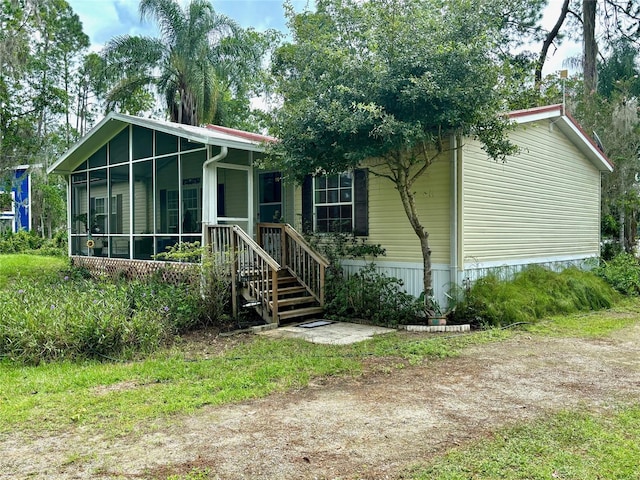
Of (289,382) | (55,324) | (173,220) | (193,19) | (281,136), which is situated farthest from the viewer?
(193,19)

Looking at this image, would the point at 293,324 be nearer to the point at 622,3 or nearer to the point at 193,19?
the point at 193,19

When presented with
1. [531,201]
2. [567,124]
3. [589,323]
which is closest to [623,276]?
[531,201]

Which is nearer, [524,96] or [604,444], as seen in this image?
[604,444]

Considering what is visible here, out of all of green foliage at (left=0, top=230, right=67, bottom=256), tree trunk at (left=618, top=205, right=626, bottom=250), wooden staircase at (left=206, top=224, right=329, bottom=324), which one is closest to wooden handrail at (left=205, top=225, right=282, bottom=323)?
wooden staircase at (left=206, top=224, right=329, bottom=324)

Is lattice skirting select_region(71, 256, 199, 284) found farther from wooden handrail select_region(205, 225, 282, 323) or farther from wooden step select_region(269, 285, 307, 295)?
wooden step select_region(269, 285, 307, 295)

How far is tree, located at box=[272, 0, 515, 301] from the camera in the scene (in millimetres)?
6941

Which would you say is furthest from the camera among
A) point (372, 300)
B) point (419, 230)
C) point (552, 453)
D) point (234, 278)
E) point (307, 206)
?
point (307, 206)

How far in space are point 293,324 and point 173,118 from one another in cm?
1494

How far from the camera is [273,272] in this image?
789 centimetres

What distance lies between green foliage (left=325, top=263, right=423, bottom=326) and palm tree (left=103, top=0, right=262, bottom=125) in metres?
13.0

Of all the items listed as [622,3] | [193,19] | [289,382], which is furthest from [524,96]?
[622,3]

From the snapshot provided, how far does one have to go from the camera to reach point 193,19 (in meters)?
20.0

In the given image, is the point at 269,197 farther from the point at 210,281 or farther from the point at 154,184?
the point at 210,281

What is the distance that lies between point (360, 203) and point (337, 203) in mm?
551
